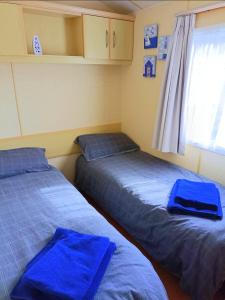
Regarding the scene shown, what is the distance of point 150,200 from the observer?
73.8 inches

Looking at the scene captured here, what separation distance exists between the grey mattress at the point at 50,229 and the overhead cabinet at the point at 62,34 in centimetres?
120

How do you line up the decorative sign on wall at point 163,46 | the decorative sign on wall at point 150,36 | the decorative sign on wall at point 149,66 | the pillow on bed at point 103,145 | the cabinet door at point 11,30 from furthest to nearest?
the pillow on bed at point 103,145
the decorative sign on wall at point 149,66
the decorative sign on wall at point 150,36
the decorative sign on wall at point 163,46
the cabinet door at point 11,30

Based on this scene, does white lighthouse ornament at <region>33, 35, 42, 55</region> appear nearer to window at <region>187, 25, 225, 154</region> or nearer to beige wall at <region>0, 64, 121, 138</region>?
beige wall at <region>0, 64, 121, 138</region>

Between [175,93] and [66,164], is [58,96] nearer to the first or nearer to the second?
[66,164]

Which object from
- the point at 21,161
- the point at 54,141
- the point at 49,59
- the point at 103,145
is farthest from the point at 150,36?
the point at 21,161

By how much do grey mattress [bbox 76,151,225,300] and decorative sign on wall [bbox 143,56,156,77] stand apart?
95cm

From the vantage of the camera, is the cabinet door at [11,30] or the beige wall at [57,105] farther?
the beige wall at [57,105]

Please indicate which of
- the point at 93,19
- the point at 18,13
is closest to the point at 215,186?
the point at 93,19

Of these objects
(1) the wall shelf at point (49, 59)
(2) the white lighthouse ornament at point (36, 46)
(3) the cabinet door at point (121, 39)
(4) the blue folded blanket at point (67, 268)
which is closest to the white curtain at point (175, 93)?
(3) the cabinet door at point (121, 39)

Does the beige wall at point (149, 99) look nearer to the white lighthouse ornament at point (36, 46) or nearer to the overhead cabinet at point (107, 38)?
the overhead cabinet at point (107, 38)

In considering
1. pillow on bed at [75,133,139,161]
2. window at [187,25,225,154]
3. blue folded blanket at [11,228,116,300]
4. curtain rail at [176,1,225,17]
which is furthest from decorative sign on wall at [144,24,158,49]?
blue folded blanket at [11,228,116,300]

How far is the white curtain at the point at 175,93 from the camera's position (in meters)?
2.13

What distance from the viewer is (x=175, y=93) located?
2266mm

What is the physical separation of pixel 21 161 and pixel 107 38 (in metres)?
1.61
